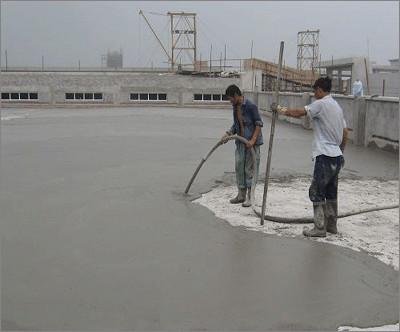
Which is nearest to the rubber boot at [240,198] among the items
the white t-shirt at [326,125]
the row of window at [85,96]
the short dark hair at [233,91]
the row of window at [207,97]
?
the short dark hair at [233,91]

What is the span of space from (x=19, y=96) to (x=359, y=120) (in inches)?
946

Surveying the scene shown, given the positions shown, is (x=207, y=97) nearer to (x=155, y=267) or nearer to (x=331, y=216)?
(x=331, y=216)

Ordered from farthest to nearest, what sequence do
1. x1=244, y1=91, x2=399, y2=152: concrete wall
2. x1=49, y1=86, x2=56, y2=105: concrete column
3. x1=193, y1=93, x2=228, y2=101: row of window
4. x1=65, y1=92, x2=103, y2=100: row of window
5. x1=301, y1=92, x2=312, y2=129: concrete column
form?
1. x1=193, y1=93, x2=228, y2=101: row of window
2. x1=65, y1=92, x2=103, y2=100: row of window
3. x1=49, y1=86, x2=56, y2=105: concrete column
4. x1=301, y1=92, x2=312, y2=129: concrete column
5. x1=244, y1=91, x2=399, y2=152: concrete wall

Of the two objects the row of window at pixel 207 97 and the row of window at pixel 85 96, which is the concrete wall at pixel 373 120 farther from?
the row of window at pixel 85 96

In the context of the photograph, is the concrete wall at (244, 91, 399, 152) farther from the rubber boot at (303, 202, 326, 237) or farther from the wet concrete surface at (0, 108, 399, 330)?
the rubber boot at (303, 202, 326, 237)

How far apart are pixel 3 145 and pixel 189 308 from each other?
9.98 meters

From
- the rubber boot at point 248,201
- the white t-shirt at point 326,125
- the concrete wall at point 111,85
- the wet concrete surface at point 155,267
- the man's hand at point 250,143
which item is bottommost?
the wet concrete surface at point 155,267

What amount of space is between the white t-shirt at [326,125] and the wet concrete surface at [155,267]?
1.01 m


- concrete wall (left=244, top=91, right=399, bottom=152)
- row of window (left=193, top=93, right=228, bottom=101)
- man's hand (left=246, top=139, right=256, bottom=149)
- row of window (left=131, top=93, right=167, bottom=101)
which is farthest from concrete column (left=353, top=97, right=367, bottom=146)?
row of window (left=131, top=93, right=167, bottom=101)

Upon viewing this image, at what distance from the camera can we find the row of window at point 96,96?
3145 cm

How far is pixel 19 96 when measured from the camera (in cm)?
3158

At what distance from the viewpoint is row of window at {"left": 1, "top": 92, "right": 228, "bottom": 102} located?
103 ft

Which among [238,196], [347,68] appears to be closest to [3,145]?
[238,196]

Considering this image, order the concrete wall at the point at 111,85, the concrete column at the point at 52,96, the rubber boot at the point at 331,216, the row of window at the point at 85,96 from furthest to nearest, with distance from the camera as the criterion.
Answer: the row of window at the point at 85,96
the concrete column at the point at 52,96
the concrete wall at the point at 111,85
the rubber boot at the point at 331,216
